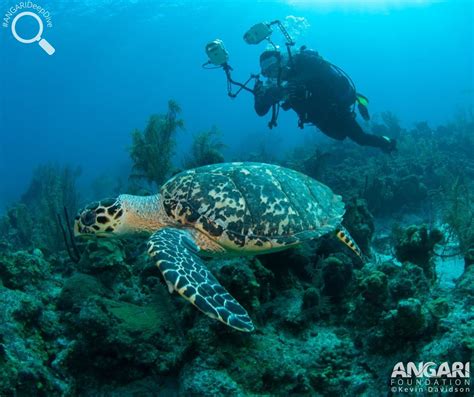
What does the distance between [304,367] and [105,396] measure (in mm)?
1527

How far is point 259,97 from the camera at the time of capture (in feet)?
26.0

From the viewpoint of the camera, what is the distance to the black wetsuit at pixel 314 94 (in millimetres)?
7844

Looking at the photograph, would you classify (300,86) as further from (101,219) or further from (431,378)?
(431,378)

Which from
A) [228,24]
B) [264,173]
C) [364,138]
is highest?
[228,24]

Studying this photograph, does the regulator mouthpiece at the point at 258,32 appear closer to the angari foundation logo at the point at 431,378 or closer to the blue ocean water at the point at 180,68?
the angari foundation logo at the point at 431,378

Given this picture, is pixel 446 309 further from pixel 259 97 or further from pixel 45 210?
pixel 45 210

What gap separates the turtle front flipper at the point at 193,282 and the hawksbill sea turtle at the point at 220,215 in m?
0.03

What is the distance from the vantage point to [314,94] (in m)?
8.20

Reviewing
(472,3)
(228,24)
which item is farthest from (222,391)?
(472,3)

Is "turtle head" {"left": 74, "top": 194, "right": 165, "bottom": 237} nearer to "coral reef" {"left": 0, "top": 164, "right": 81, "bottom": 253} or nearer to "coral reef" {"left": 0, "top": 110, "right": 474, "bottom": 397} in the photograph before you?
"coral reef" {"left": 0, "top": 110, "right": 474, "bottom": 397}

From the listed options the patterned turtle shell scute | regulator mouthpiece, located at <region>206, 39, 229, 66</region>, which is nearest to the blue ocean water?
regulator mouthpiece, located at <region>206, 39, 229, 66</region>

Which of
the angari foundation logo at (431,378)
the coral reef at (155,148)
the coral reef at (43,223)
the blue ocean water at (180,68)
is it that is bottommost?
the angari foundation logo at (431,378)

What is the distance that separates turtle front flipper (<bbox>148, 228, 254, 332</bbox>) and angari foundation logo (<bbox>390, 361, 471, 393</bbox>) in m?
1.01

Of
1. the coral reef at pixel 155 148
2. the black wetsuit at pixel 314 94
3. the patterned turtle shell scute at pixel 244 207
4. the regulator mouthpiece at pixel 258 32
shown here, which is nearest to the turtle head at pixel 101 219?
the patterned turtle shell scute at pixel 244 207
